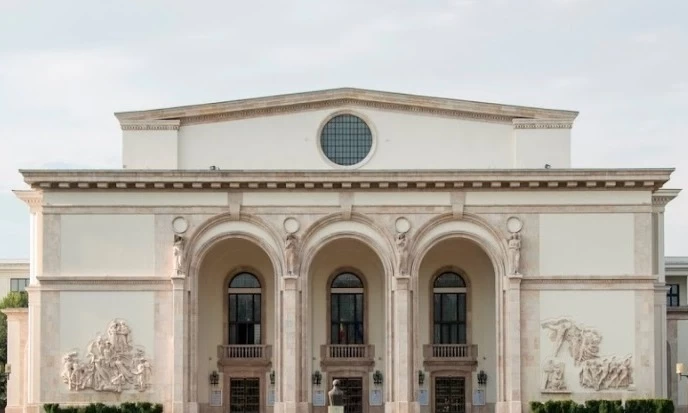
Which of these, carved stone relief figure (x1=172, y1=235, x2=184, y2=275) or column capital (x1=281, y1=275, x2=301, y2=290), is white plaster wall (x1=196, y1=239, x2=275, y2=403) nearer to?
carved stone relief figure (x1=172, y1=235, x2=184, y2=275)

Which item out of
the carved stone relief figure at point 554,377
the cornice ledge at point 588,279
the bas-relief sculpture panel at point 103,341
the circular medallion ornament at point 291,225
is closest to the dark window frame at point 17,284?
the bas-relief sculpture panel at point 103,341

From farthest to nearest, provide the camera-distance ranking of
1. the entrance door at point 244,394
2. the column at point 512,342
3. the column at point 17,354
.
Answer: the column at point 17,354 < the entrance door at point 244,394 < the column at point 512,342

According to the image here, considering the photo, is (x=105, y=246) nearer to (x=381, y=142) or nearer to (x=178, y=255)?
(x=178, y=255)

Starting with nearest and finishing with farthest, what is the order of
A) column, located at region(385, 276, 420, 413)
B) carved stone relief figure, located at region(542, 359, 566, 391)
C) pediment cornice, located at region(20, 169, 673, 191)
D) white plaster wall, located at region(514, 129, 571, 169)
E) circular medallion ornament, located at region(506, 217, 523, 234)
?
carved stone relief figure, located at region(542, 359, 566, 391)
column, located at region(385, 276, 420, 413)
pediment cornice, located at region(20, 169, 673, 191)
circular medallion ornament, located at region(506, 217, 523, 234)
white plaster wall, located at region(514, 129, 571, 169)

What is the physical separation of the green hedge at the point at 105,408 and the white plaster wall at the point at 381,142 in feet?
32.8

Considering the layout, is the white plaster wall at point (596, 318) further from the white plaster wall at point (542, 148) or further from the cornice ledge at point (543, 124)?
the cornice ledge at point (543, 124)

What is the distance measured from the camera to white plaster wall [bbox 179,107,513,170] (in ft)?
210

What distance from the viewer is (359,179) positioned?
204ft

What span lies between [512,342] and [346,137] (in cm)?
1074

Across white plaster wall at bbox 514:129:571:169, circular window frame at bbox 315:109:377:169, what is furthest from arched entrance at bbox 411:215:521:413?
circular window frame at bbox 315:109:377:169

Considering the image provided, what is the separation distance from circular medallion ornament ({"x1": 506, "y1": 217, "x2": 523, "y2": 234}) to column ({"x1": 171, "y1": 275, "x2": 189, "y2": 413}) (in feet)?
42.5

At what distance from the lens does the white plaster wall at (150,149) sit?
63.9m

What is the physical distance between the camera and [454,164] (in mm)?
64188

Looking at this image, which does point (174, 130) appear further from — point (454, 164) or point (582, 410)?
point (582, 410)
